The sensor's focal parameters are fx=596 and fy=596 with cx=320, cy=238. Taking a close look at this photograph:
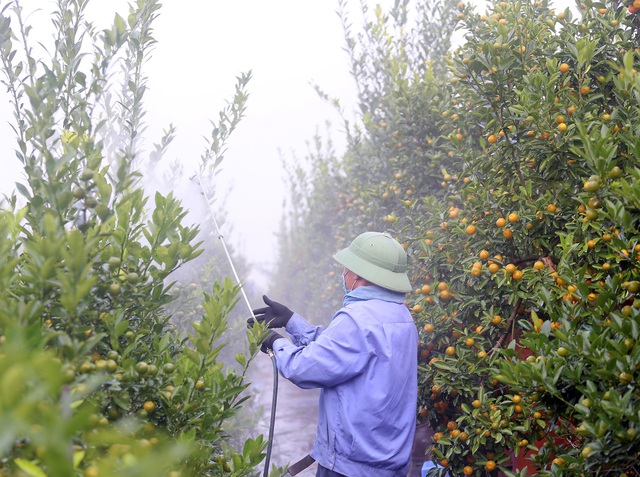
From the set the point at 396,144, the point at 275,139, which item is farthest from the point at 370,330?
the point at 275,139

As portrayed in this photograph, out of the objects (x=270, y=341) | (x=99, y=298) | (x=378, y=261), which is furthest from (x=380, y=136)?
(x=99, y=298)

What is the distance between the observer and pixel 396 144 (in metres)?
4.09

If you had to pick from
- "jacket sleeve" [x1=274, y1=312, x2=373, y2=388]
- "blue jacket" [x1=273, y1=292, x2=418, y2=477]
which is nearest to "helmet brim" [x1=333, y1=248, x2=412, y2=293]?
"blue jacket" [x1=273, y1=292, x2=418, y2=477]

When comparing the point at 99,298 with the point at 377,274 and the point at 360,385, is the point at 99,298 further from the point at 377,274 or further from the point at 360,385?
the point at 377,274

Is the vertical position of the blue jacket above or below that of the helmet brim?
below

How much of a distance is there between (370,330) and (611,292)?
41.0 inches

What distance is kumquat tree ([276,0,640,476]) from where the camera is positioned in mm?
1732

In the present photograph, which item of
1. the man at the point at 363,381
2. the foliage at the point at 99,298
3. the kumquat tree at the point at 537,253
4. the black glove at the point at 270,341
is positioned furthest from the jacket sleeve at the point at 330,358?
the foliage at the point at 99,298

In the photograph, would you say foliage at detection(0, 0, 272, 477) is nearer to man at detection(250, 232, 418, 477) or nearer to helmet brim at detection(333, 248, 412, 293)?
man at detection(250, 232, 418, 477)

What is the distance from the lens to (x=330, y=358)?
8.19ft

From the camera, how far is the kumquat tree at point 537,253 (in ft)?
5.68

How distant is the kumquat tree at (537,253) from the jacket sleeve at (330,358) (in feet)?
1.55

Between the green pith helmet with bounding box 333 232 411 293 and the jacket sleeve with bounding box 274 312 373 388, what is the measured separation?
0.28 metres

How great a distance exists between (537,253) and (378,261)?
0.72m
